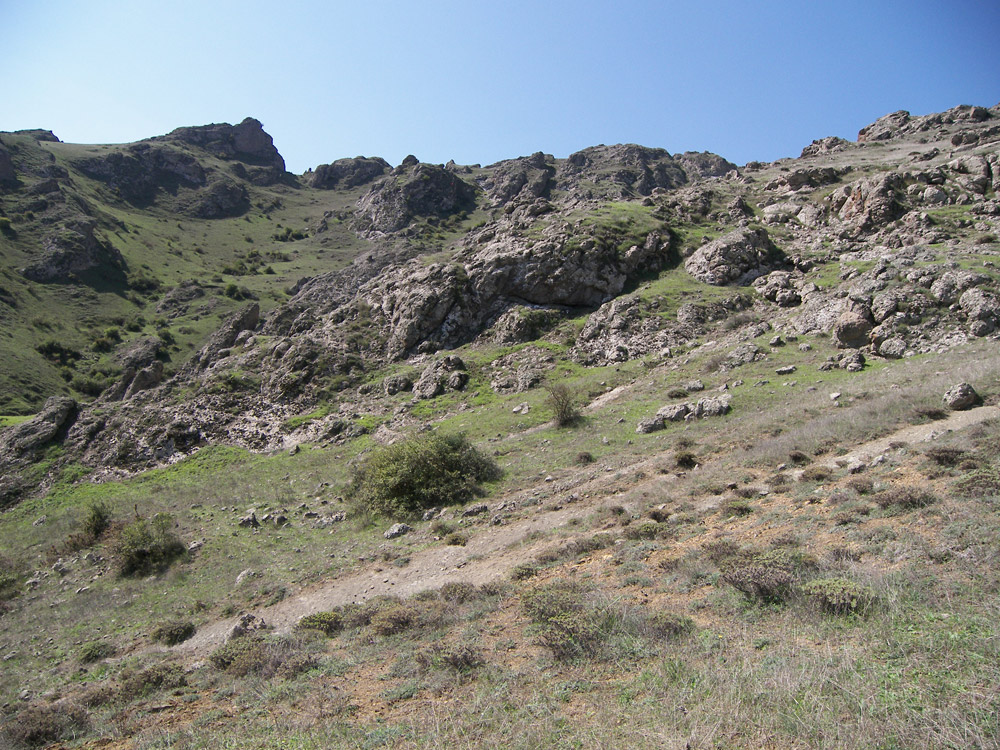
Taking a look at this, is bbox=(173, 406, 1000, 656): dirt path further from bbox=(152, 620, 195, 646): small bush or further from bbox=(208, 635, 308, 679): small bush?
bbox=(208, 635, 308, 679): small bush

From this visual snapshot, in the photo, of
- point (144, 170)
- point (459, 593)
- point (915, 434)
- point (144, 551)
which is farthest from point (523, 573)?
point (144, 170)

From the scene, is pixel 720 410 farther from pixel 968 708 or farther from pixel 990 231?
pixel 990 231

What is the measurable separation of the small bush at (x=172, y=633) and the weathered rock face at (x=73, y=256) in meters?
101

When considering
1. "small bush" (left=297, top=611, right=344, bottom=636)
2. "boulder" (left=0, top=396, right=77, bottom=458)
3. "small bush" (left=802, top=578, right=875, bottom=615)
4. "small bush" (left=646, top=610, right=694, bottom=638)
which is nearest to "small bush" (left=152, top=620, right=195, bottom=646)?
"small bush" (left=297, top=611, right=344, bottom=636)

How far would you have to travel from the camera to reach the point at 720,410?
836 inches

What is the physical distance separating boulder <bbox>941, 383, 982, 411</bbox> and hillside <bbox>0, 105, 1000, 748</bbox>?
0.10 metres

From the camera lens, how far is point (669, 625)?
6910 mm

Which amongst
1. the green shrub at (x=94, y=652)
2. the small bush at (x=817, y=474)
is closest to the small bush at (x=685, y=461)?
the small bush at (x=817, y=474)

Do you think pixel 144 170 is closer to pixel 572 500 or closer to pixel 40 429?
pixel 40 429

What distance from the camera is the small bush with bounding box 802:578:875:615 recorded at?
6277 mm

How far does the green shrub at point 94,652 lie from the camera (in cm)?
1196

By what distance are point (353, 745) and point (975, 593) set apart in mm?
7584

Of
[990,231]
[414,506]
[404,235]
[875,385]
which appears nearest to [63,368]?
[404,235]

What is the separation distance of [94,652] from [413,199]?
425 ft
